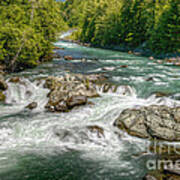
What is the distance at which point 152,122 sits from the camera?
9625 mm

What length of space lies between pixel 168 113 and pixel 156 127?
1.17 metres

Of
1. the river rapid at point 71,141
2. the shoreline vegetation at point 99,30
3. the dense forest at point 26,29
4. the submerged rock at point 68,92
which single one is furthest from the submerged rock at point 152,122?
the shoreline vegetation at point 99,30

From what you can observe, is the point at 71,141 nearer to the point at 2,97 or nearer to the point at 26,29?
the point at 2,97

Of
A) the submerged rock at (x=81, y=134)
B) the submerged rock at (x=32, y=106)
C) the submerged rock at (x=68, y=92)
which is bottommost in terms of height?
the submerged rock at (x=81, y=134)

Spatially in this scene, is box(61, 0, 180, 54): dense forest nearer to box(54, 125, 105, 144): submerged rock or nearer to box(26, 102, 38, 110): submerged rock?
box(26, 102, 38, 110): submerged rock

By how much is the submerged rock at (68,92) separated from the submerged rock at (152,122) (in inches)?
131

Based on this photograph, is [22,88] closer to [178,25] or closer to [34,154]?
[34,154]

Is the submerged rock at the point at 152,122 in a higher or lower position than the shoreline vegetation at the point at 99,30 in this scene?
lower

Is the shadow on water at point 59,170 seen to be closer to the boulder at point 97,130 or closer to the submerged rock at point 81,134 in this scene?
the submerged rock at point 81,134

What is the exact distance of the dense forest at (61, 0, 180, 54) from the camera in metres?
35.2

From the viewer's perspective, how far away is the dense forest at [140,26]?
35250mm

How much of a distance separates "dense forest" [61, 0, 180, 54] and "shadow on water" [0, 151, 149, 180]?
22.3m

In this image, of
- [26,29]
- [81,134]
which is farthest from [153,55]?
[81,134]

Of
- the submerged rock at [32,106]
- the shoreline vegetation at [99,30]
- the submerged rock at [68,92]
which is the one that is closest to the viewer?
the submerged rock at [68,92]
